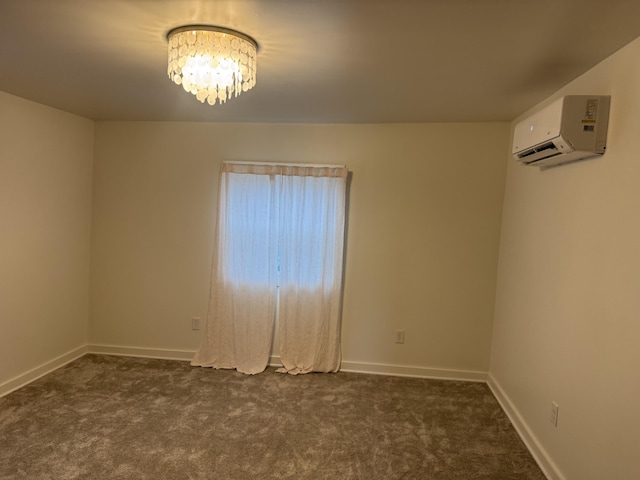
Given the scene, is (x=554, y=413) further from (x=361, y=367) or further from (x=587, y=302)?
(x=361, y=367)

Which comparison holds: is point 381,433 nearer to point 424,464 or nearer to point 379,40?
point 424,464

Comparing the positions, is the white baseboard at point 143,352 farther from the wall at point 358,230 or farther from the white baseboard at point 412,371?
the white baseboard at point 412,371

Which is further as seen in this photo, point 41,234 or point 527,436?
point 41,234

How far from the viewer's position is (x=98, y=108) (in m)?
3.25

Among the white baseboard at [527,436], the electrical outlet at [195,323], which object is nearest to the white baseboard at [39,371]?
the electrical outlet at [195,323]

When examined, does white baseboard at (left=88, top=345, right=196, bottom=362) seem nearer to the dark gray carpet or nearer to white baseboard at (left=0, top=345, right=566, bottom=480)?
white baseboard at (left=0, top=345, right=566, bottom=480)

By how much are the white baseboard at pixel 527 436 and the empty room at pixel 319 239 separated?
0.02 meters

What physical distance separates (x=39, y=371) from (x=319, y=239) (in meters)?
2.62

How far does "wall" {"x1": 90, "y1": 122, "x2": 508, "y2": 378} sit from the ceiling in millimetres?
565

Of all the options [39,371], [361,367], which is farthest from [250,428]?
[39,371]

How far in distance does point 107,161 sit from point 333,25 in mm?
3026

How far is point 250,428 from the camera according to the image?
104 inches

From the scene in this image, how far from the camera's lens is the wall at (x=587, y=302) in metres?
1.66

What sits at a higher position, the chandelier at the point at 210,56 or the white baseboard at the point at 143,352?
the chandelier at the point at 210,56
